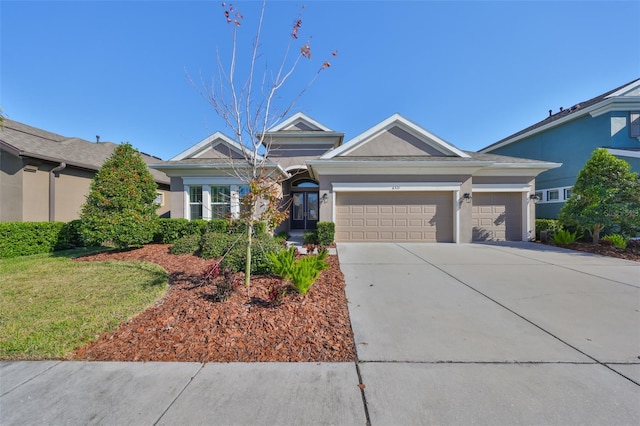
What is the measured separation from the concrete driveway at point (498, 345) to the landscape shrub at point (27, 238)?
10.8m

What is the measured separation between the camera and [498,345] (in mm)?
3055

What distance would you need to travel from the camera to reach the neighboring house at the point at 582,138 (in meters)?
12.8

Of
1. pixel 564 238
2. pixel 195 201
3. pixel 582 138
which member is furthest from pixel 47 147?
pixel 582 138

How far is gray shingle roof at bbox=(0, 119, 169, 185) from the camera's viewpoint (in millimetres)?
9773

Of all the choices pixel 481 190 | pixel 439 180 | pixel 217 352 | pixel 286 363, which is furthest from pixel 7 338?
pixel 481 190

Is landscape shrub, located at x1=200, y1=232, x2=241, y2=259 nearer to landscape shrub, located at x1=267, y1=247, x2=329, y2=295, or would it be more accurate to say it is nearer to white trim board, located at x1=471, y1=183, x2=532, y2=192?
landscape shrub, located at x1=267, y1=247, x2=329, y2=295

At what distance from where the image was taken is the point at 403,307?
4.15 meters

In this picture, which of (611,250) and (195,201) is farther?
(195,201)

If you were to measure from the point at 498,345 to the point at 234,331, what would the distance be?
3.35 meters

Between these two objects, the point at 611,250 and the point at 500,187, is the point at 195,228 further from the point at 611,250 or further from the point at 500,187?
the point at 611,250

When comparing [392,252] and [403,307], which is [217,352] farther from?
[392,252]

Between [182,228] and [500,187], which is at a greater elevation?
[500,187]

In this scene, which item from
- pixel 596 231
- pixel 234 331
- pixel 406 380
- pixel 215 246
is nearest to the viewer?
pixel 406 380

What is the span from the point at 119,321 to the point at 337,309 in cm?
319
